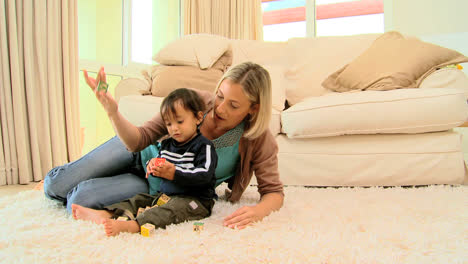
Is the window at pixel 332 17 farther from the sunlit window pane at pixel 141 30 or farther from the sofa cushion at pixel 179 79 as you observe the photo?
the sofa cushion at pixel 179 79

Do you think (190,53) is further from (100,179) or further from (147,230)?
(147,230)

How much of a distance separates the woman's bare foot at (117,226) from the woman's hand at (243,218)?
263 mm

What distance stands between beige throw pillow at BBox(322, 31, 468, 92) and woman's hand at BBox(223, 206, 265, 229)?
1318mm

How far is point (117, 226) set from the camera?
0.90 metres

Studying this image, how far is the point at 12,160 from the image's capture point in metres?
1.94

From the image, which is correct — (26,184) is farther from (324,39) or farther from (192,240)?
(324,39)

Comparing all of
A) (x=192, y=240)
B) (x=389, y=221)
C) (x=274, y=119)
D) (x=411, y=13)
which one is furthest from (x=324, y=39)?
(x=192, y=240)

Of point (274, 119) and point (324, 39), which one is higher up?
point (324, 39)

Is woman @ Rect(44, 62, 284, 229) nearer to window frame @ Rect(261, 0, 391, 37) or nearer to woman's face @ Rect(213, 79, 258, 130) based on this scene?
woman's face @ Rect(213, 79, 258, 130)

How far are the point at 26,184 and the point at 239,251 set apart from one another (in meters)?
1.69

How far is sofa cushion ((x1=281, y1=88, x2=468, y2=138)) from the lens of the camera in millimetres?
1636

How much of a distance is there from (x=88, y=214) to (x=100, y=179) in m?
0.19

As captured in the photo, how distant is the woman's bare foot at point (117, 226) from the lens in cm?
88

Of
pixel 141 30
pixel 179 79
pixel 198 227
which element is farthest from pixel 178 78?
pixel 141 30
